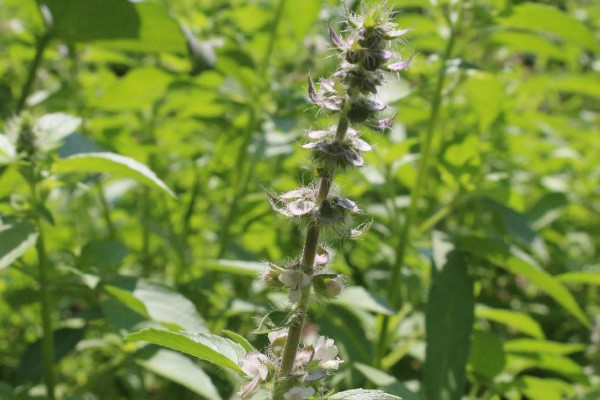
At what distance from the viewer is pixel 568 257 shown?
3789mm

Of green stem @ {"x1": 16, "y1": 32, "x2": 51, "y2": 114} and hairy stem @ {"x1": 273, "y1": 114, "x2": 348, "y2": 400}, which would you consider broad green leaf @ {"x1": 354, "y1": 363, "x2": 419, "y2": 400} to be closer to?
hairy stem @ {"x1": 273, "y1": 114, "x2": 348, "y2": 400}

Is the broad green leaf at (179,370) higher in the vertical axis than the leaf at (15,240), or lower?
lower

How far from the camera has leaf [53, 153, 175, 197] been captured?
1548mm

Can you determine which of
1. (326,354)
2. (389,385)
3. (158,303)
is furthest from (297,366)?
(158,303)

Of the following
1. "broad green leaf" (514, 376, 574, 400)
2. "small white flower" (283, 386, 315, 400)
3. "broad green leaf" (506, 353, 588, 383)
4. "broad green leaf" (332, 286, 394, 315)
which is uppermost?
"broad green leaf" (332, 286, 394, 315)

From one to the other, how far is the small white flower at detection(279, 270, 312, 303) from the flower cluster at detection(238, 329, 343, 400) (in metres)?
0.11

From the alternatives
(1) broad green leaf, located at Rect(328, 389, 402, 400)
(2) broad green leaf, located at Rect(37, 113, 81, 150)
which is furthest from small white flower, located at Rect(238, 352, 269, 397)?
(2) broad green leaf, located at Rect(37, 113, 81, 150)

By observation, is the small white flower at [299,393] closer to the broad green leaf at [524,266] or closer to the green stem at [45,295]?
the green stem at [45,295]

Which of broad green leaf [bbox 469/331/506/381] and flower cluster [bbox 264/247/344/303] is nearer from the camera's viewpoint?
flower cluster [bbox 264/247/344/303]

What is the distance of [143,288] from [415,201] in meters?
0.92

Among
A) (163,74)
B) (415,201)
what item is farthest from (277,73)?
(415,201)

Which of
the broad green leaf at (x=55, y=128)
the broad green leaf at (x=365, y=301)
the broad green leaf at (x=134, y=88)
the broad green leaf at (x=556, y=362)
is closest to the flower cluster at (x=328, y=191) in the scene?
the broad green leaf at (x=365, y=301)

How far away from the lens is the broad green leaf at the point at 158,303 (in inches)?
66.1

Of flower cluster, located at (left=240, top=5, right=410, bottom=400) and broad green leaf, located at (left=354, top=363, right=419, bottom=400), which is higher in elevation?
flower cluster, located at (left=240, top=5, right=410, bottom=400)
